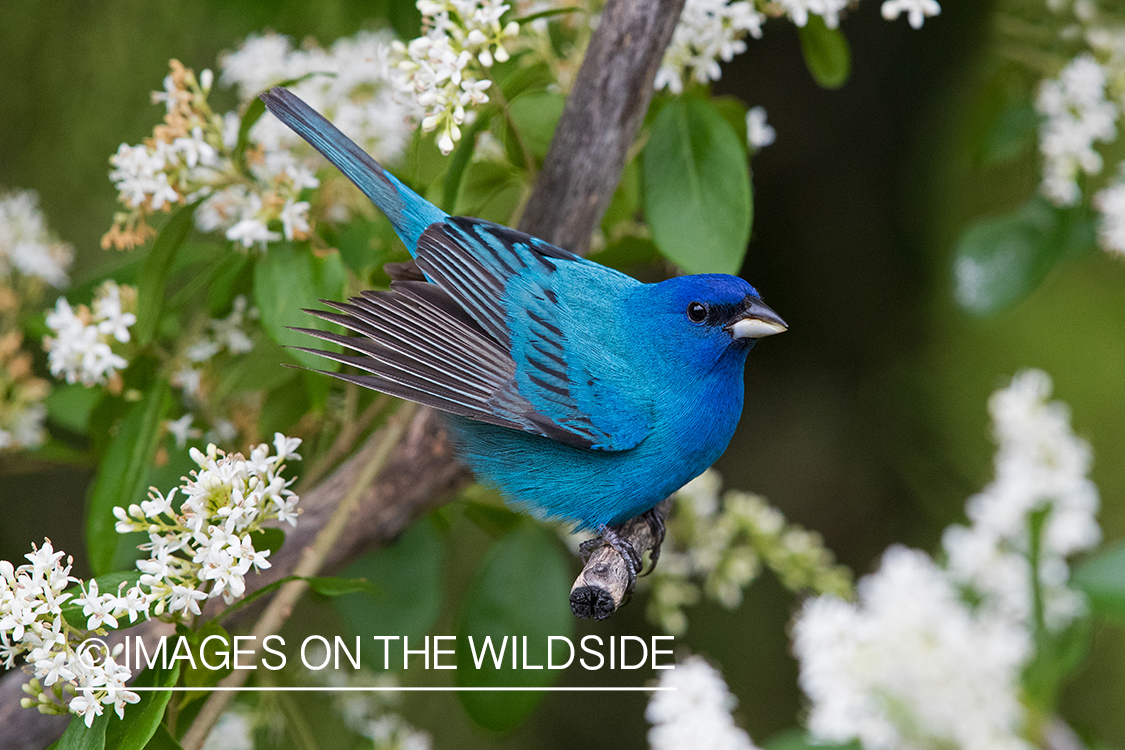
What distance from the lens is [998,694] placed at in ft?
4.98

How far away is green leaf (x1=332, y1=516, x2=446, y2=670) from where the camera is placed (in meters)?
2.38

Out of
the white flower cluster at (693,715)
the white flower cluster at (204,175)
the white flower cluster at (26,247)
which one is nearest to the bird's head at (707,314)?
the white flower cluster at (693,715)

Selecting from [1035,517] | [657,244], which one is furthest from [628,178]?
[1035,517]

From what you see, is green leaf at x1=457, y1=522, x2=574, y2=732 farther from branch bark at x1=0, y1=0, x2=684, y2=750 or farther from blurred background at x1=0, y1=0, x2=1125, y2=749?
blurred background at x1=0, y1=0, x2=1125, y2=749

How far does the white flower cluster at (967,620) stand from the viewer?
1.47 m

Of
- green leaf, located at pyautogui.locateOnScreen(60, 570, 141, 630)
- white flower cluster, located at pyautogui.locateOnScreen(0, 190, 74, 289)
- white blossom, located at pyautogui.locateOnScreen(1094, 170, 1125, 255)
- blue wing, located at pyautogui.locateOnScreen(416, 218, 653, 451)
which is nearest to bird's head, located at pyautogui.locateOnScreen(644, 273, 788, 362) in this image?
blue wing, located at pyautogui.locateOnScreen(416, 218, 653, 451)

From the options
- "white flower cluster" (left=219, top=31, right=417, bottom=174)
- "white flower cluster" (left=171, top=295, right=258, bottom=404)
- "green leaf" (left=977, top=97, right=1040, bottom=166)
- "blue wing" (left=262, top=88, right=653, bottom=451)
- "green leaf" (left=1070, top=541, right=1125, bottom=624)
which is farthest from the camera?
"green leaf" (left=977, top=97, right=1040, bottom=166)

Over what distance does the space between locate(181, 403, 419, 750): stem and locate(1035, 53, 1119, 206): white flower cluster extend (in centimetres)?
169

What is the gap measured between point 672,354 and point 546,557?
659 mm

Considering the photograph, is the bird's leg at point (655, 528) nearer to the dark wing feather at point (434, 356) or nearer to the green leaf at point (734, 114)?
the dark wing feather at point (434, 356)

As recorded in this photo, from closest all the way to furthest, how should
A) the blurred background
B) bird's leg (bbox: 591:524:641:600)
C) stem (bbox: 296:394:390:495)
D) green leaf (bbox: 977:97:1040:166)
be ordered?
1. bird's leg (bbox: 591:524:641:600)
2. stem (bbox: 296:394:390:495)
3. green leaf (bbox: 977:97:1040:166)
4. the blurred background

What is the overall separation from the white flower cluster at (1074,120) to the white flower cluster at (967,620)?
0.58 m

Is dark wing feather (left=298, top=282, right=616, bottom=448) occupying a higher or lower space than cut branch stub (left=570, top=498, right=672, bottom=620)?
higher

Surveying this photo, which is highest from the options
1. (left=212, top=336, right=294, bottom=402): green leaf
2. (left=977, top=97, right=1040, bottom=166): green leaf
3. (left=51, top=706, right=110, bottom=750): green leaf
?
(left=977, top=97, right=1040, bottom=166): green leaf
